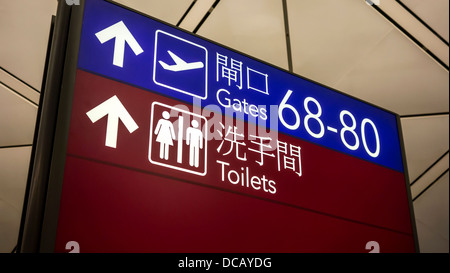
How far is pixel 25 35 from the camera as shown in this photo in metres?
5.59

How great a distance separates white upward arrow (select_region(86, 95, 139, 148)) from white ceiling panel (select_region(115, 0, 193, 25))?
8.93 feet

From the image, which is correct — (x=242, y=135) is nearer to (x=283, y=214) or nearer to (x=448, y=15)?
(x=283, y=214)

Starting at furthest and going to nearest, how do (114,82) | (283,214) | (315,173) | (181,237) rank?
(315,173)
(283,214)
(114,82)
(181,237)

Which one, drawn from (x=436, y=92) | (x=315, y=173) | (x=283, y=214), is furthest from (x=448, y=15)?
(x=283, y=214)

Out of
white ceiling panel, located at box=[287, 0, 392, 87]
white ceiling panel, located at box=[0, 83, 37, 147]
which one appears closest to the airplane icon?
white ceiling panel, located at box=[287, 0, 392, 87]

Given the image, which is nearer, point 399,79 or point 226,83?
point 226,83

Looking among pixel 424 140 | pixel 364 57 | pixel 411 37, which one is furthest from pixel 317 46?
pixel 424 140

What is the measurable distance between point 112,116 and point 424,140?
536 centimetres

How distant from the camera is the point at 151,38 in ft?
10.6

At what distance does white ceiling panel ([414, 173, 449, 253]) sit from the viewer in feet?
26.3

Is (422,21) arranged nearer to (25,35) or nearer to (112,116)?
(25,35)

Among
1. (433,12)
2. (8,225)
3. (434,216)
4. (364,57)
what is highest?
(433,12)

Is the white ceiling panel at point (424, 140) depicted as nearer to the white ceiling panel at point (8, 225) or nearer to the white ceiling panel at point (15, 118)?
the white ceiling panel at point (15, 118)

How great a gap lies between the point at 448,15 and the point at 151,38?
13.0 ft
